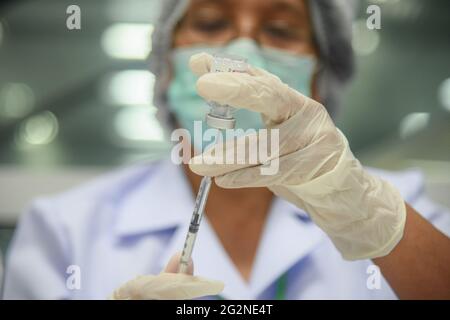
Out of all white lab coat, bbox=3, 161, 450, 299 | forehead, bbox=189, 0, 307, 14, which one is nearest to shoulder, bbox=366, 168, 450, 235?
white lab coat, bbox=3, 161, 450, 299

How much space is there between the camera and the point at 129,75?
4.47 feet

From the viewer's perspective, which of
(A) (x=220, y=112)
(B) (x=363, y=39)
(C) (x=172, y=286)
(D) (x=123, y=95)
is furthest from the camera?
(D) (x=123, y=95)

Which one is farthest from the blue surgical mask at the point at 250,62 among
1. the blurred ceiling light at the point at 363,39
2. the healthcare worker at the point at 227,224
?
the blurred ceiling light at the point at 363,39

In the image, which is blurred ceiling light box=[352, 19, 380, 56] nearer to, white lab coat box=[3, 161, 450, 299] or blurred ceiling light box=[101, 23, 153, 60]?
white lab coat box=[3, 161, 450, 299]

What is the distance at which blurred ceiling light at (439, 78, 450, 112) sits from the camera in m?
1.34

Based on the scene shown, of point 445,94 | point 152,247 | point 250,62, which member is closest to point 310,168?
point 250,62

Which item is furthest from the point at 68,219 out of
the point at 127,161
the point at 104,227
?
the point at 127,161

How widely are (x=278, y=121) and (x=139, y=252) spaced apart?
1.39ft

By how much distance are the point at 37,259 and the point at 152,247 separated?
0.23 m

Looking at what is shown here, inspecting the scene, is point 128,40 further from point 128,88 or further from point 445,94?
point 445,94

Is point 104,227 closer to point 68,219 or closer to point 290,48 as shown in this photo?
point 68,219

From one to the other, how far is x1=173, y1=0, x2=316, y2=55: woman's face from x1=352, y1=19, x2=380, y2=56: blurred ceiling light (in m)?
0.10

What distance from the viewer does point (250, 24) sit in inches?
48.5

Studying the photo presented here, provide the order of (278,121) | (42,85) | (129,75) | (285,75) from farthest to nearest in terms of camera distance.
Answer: (42,85) → (129,75) → (285,75) → (278,121)
